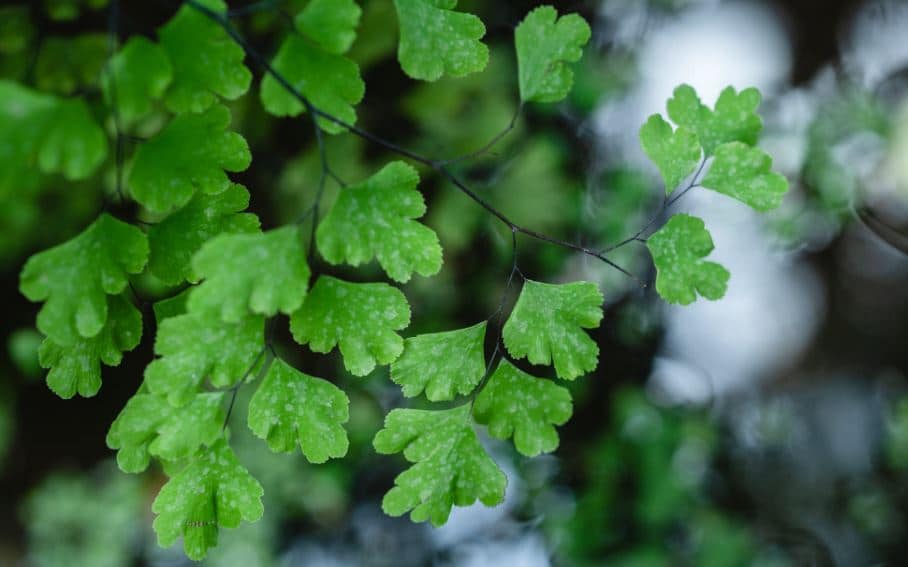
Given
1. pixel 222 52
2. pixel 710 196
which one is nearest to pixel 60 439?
pixel 222 52

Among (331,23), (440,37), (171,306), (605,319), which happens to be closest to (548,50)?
(440,37)

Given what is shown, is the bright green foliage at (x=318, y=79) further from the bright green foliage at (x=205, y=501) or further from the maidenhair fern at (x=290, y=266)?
the bright green foliage at (x=205, y=501)

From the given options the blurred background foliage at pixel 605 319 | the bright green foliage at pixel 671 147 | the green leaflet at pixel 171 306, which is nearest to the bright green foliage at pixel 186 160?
the green leaflet at pixel 171 306

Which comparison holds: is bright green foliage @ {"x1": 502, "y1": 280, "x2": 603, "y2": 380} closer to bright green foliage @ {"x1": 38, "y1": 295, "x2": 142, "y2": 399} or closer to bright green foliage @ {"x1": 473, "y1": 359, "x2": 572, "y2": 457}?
bright green foliage @ {"x1": 473, "y1": 359, "x2": 572, "y2": 457}

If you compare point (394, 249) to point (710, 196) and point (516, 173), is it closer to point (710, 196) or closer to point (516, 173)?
point (516, 173)

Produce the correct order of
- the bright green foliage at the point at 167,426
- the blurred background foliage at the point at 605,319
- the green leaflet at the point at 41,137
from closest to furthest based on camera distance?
the green leaflet at the point at 41,137, the bright green foliage at the point at 167,426, the blurred background foliage at the point at 605,319

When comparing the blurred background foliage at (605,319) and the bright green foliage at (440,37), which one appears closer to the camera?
the bright green foliage at (440,37)
